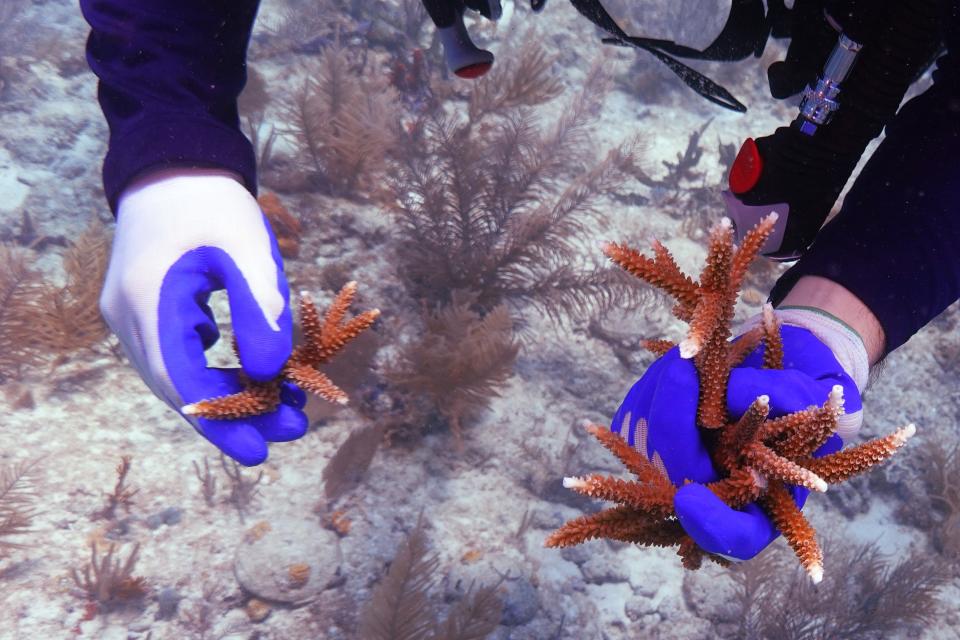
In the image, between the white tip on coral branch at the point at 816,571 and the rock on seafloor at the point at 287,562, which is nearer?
the white tip on coral branch at the point at 816,571

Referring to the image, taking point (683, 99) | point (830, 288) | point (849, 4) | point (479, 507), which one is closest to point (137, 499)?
point (479, 507)

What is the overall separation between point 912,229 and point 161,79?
252 centimetres

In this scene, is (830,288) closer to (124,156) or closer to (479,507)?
(124,156)

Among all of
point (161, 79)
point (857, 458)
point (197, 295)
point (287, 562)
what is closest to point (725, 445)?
point (857, 458)

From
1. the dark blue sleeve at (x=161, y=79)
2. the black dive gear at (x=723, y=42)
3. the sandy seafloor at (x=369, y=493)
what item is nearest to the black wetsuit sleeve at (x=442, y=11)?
the black dive gear at (x=723, y=42)

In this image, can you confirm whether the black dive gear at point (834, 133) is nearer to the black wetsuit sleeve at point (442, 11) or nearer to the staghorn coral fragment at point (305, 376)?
the black wetsuit sleeve at point (442, 11)

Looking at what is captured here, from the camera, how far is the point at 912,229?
1.86m

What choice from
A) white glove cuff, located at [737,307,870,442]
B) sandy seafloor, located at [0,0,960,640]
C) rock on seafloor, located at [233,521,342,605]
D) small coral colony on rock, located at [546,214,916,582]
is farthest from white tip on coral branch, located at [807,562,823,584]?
rock on seafloor, located at [233,521,342,605]

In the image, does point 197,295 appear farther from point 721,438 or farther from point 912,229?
point 912,229

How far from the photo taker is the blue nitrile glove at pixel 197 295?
170cm

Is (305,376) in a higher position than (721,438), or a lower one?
lower

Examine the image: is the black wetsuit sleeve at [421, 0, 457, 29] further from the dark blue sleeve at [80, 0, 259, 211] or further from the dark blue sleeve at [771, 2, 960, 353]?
the dark blue sleeve at [771, 2, 960, 353]

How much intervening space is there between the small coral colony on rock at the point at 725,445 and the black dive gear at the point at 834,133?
648 millimetres

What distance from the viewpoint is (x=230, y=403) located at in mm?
1627
